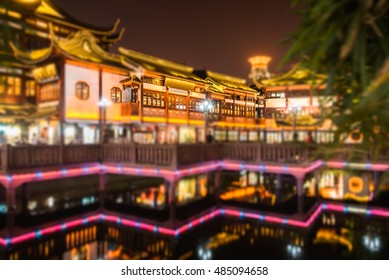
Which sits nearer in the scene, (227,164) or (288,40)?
(288,40)

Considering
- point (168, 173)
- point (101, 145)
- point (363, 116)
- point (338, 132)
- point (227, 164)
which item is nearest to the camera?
point (363, 116)

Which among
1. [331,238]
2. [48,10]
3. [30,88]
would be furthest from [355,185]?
[48,10]

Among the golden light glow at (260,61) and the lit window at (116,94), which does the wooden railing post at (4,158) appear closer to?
the lit window at (116,94)

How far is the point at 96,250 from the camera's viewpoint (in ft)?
25.1

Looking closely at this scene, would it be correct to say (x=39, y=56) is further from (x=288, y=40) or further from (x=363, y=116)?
(x=363, y=116)

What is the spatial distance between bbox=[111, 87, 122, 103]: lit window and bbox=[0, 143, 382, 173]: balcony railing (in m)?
2.25

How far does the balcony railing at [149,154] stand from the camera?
7754 millimetres

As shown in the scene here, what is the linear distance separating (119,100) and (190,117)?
151 centimetres

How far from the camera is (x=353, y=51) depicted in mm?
2084

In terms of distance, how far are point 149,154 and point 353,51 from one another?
7294 millimetres

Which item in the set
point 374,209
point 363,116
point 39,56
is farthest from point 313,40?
point 374,209

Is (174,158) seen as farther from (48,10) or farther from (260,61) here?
(48,10)

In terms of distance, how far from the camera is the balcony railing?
25.4 ft
